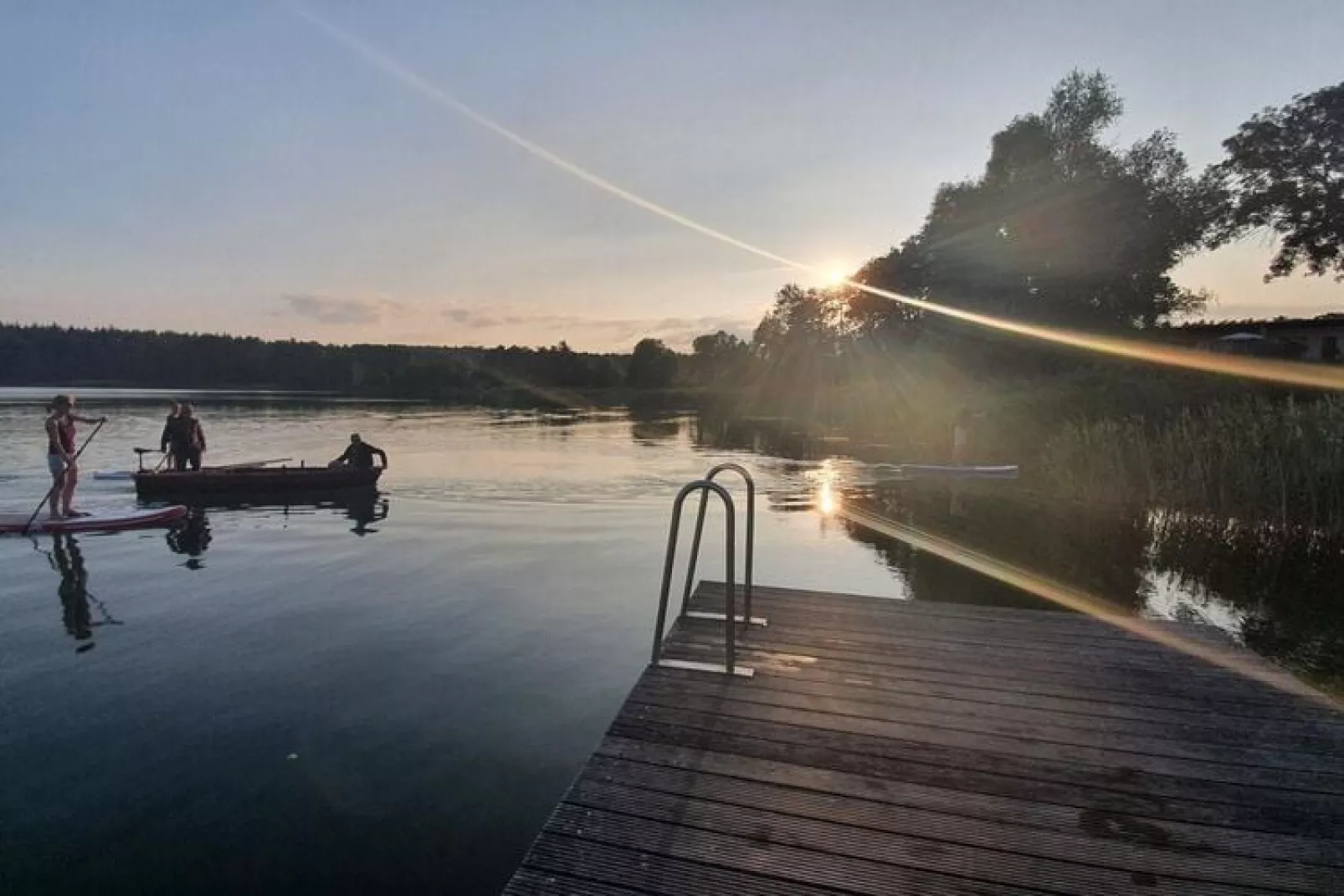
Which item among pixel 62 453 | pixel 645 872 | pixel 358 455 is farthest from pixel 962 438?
pixel 645 872

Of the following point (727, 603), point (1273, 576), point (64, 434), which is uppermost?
point (64, 434)

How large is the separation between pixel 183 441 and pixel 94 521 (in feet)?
19.9

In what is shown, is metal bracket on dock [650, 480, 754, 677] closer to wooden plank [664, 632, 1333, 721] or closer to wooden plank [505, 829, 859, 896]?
wooden plank [664, 632, 1333, 721]

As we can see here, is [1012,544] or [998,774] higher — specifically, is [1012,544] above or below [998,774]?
below

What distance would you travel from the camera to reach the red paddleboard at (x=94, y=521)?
17.3 meters

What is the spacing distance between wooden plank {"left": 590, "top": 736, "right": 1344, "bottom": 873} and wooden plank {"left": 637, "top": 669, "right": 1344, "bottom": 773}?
2.70 ft

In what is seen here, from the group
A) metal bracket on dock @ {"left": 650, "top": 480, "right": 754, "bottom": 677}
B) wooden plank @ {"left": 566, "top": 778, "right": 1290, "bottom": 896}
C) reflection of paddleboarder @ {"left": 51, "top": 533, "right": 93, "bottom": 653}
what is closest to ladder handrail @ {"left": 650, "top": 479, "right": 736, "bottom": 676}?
metal bracket on dock @ {"left": 650, "top": 480, "right": 754, "bottom": 677}

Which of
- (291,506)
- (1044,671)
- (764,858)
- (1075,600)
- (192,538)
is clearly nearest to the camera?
(764,858)

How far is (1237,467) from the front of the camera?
1669 cm

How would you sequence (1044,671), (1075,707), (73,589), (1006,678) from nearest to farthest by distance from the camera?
(1075,707)
(1006,678)
(1044,671)
(73,589)

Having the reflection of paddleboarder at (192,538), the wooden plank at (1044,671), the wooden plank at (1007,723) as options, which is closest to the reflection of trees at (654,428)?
the reflection of paddleboarder at (192,538)

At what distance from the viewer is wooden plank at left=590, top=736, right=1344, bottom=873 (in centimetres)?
381

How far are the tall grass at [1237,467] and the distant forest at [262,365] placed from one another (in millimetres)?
122433

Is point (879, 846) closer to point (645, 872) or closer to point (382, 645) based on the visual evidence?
point (645, 872)
